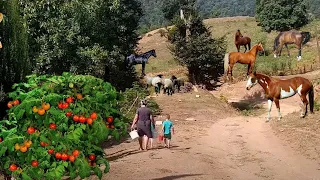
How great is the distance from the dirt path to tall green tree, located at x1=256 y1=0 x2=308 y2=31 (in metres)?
29.7

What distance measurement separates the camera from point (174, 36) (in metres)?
35.1

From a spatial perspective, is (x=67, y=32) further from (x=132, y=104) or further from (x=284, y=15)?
(x=284, y=15)

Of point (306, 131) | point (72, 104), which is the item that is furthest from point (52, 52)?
point (72, 104)

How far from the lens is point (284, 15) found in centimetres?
5228

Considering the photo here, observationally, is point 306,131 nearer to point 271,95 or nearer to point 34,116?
point 271,95

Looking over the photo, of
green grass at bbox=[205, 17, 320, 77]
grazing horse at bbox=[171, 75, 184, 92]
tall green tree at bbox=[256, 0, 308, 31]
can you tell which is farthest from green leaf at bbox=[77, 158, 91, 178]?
tall green tree at bbox=[256, 0, 308, 31]

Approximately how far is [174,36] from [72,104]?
2980cm

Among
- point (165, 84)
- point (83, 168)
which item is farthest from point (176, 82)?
point (83, 168)

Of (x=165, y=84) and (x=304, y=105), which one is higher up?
(x=165, y=84)

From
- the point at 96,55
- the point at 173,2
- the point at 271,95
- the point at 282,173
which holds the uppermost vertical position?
the point at 173,2

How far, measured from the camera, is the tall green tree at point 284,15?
5194 cm

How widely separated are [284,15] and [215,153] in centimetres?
4117

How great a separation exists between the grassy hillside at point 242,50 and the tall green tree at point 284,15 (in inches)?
37.9

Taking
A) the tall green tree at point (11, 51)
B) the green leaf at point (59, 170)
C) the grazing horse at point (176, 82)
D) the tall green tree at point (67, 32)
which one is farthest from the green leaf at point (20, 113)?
the grazing horse at point (176, 82)
